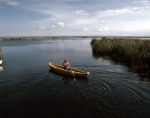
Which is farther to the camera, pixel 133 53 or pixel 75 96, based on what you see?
pixel 133 53

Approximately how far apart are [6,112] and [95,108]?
5.57 metres

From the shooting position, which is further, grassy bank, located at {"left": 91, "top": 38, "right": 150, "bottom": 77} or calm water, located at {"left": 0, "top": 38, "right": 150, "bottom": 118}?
grassy bank, located at {"left": 91, "top": 38, "right": 150, "bottom": 77}

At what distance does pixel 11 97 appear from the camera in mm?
10742

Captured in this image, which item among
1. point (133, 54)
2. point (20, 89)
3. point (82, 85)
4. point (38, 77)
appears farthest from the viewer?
point (133, 54)

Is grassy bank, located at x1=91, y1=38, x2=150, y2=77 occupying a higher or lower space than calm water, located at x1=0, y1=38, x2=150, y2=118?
higher

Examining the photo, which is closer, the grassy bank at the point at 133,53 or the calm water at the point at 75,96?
the calm water at the point at 75,96

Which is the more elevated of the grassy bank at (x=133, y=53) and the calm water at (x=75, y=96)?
the grassy bank at (x=133, y=53)

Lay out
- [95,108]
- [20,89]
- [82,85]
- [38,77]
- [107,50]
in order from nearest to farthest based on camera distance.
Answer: [95,108]
[20,89]
[82,85]
[38,77]
[107,50]

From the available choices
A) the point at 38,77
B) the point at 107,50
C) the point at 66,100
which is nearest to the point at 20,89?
the point at 38,77

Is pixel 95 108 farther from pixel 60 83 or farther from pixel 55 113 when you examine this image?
pixel 60 83

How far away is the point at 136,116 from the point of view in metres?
8.36

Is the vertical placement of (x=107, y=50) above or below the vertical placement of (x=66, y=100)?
above

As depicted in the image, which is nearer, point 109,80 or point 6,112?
point 6,112

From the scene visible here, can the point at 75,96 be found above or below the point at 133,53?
below
